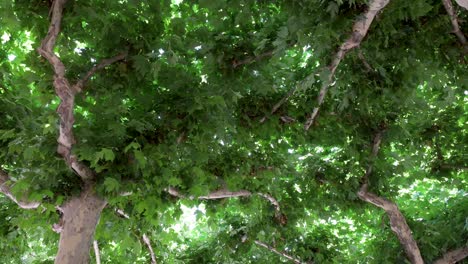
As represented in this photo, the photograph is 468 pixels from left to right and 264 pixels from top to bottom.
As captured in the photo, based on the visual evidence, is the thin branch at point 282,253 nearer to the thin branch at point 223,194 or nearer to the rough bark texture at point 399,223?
the rough bark texture at point 399,223

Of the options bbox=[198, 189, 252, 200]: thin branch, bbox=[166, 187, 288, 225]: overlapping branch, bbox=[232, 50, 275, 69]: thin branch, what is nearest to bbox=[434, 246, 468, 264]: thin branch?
bbox=[166, 187, 288, 225]: overlapping branch

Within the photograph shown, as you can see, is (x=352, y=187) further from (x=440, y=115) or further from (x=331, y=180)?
(x=440, y=115)

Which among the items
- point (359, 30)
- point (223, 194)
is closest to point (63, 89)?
point (359, 30)

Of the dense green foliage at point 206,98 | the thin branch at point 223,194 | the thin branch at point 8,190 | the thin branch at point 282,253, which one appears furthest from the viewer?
the thin branch at point 282,253

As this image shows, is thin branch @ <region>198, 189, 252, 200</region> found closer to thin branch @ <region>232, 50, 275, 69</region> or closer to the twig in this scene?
thin branch @ <region>232, 50, 275, 69</region>

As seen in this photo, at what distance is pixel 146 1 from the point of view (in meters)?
4.19

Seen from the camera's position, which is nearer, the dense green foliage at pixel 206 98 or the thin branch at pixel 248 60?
the dense green foliage at pixel 206 98

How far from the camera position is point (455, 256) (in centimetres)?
702

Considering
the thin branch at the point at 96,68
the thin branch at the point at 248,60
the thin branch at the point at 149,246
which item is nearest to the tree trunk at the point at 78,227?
the thin branch at the point at 96,68

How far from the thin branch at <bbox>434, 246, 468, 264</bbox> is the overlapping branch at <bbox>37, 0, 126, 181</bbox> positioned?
555 centimetres

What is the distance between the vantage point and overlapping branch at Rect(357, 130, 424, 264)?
655 cm

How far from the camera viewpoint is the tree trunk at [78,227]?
166 inches

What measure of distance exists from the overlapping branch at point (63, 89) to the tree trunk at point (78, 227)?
0.80ft

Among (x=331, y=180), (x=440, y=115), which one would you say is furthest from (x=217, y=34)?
(x=440, y=115)
